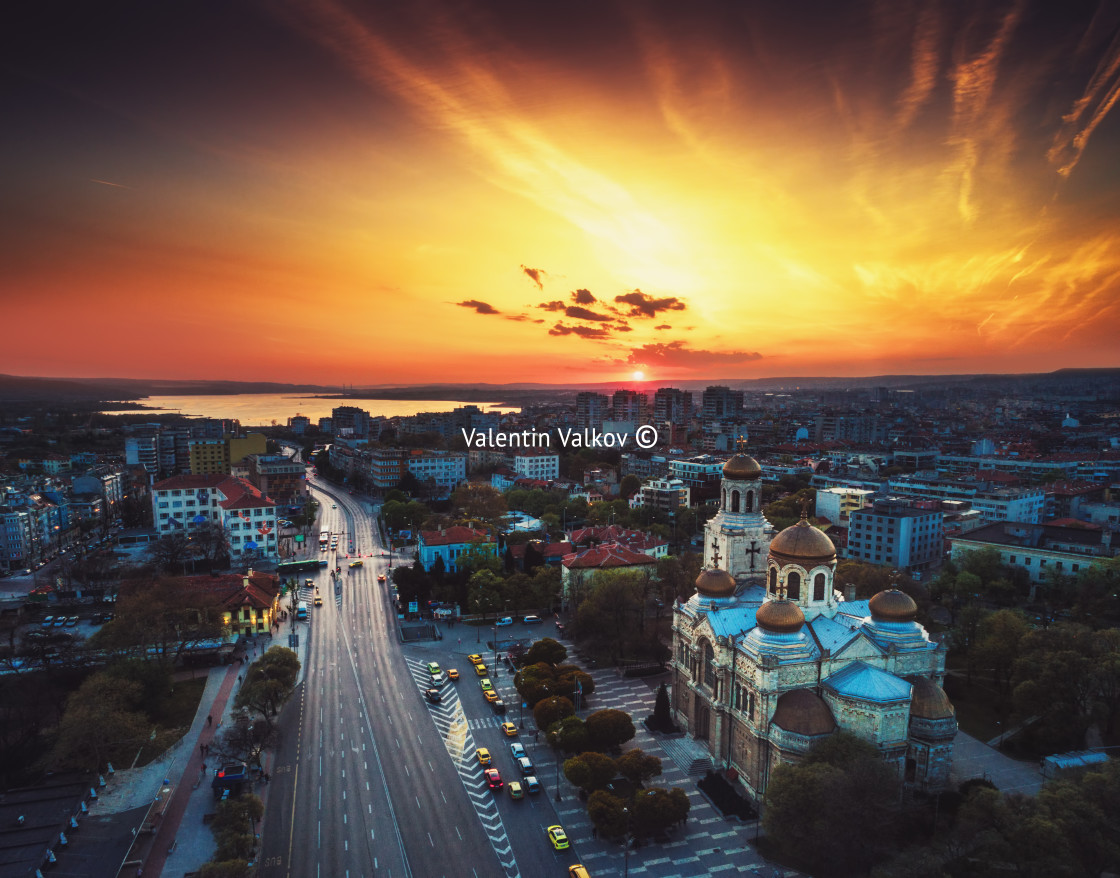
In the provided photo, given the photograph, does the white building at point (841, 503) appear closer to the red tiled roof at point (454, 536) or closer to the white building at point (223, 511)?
the red tiled roof at point (454, 536)

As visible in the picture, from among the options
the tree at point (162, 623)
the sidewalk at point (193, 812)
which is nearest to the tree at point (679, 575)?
the sidewalk at point (193, 812)

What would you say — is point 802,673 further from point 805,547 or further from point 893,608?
point 805,547

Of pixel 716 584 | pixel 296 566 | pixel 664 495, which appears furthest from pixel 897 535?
pixel 296 566

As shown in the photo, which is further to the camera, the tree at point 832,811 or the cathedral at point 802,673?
the cathedral at point 802,673

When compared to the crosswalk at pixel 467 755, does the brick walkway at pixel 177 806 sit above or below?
below

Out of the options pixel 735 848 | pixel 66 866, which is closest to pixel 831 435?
pixel 735 848

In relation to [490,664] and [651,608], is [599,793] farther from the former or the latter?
[651,608]
